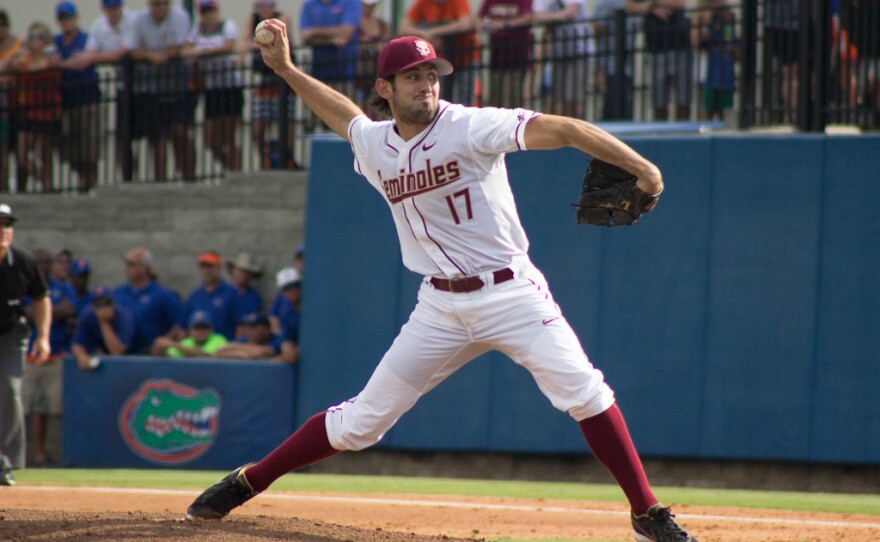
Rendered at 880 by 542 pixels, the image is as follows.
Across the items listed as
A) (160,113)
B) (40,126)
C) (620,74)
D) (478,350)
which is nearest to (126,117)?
(160,113)

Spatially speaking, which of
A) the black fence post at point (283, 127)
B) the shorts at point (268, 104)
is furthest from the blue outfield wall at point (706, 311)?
the shorts at point (268, 104)

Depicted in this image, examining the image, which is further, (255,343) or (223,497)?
(255,343)

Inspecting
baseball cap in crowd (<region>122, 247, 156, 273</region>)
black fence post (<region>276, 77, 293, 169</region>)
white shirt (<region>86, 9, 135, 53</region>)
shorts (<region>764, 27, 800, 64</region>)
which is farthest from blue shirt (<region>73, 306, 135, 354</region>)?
shorts (<region>764, 27, 800, 64</region>)

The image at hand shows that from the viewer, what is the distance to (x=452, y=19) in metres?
11.8

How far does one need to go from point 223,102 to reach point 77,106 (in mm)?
2064

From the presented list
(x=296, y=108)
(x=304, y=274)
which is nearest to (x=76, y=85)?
(x=296, y=108)

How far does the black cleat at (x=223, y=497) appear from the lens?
5207mm

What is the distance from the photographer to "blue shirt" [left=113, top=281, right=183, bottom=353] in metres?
11.7

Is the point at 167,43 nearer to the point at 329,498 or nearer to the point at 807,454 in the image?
the point at 329,498

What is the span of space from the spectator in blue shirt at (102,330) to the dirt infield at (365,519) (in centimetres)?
353

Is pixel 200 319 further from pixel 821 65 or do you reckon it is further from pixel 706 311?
pixel 821 65

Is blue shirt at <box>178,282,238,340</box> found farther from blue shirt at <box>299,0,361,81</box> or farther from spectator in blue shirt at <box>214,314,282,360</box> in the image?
blue shirt at <box>299,0,361,81</box>

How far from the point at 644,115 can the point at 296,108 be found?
3.88 meters

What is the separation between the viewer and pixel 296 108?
1283 centimetres
